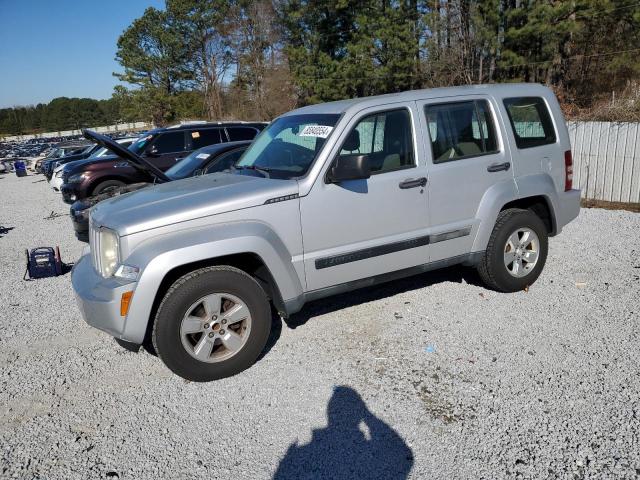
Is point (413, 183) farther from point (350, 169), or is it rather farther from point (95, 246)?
point (95, 246)

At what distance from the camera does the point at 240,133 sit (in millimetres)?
11609

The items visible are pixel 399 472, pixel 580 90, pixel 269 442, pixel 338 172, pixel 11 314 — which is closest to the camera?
pixel 399 472

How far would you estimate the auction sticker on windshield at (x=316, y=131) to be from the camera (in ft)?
13.6

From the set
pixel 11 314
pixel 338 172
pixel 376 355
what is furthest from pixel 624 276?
pixel 11 314

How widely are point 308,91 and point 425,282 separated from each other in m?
29.2

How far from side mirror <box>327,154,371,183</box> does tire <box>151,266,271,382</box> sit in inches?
40.8

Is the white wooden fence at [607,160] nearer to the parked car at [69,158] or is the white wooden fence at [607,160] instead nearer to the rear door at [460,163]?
the rear door at [460,163]

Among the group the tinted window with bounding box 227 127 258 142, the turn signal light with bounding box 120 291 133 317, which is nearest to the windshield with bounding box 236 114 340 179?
the turn signal light with bounding box 120 291 133 317

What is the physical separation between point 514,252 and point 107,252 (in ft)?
12.4

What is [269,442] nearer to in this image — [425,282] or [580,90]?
[425,282]

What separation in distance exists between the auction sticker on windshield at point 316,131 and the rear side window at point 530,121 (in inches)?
76.4

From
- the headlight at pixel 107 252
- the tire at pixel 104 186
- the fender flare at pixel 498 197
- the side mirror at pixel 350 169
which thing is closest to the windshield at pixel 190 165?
the tire at pixel 104 186

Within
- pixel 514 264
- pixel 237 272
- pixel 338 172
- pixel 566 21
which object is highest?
pixel 566 21

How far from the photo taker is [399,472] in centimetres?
276
